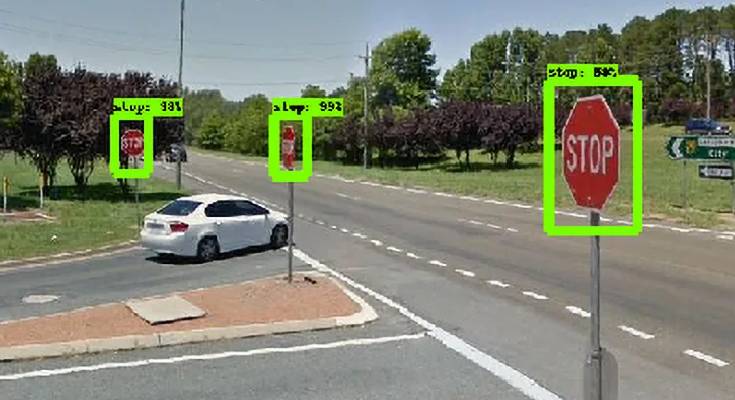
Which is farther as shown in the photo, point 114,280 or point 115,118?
point 115,118

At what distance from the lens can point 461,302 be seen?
12289 mm

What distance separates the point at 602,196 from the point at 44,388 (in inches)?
235

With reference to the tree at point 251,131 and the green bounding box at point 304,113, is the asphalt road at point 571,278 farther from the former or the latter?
the tree at point 251,131

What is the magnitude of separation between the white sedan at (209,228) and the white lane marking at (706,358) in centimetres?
1128

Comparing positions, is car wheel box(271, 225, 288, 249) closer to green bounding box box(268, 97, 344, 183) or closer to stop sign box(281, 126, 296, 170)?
stop sign box(281, 126, 296, 170)

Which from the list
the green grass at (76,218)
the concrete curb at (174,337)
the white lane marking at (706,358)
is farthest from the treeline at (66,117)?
the white lane marking at (706,358)

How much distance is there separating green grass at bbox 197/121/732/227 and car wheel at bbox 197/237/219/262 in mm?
8768

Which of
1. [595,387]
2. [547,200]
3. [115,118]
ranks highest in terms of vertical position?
[115,118]

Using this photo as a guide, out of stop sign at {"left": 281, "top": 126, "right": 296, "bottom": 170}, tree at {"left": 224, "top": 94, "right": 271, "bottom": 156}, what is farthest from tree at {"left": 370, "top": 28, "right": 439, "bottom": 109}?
stop sign at {"left": 281, "top": 126, "right": 296, "bottom": 170}

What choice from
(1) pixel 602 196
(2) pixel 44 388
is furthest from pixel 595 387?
(2) pixel 44 388

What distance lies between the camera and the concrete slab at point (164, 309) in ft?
34.9

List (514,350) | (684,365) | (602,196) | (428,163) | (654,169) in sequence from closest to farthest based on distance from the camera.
Answer: (602,196)
(684,365)
(514,350)
(654,169)
(428,163)

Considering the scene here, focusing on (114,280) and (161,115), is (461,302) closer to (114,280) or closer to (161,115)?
(114,280)

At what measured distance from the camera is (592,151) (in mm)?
4660
